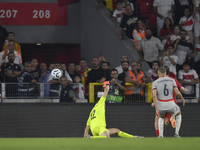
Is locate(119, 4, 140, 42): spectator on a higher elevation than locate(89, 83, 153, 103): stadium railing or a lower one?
higher

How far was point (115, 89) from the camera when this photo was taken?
34.1ft

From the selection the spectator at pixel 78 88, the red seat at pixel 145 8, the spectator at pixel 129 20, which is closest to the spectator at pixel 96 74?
the spectator at pixel 78 88

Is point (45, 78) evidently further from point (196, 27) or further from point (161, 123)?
point (196, 27)

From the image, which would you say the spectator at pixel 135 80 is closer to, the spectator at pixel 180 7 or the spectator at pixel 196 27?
the spectator at pixel 196 27

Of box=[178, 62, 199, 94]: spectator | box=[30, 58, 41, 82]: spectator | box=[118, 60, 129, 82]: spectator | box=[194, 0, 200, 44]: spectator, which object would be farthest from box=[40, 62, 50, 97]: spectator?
box=[194, 0, 200, 44]: spectator

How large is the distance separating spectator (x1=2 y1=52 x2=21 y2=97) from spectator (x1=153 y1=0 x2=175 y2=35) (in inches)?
204

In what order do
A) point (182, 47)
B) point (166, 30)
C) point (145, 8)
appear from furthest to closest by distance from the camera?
point (145, 8) < point (166, 30) < point (182, 47)

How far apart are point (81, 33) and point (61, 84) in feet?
16.5

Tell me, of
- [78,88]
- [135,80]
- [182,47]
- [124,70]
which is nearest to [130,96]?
[135,80]

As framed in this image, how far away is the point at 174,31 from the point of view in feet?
39.8

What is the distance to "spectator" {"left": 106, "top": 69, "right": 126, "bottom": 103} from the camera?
33.7 ft

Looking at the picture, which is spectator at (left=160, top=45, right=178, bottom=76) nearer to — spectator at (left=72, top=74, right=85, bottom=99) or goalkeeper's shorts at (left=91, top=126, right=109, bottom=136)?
spectator at (left=72, top=74, right=85, bottom=99)

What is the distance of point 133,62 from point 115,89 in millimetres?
932

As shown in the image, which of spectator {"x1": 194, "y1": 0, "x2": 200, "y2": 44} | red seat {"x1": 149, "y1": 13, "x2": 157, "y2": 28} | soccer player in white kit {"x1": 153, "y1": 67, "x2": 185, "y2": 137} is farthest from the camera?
red seat {"x1": 149, "y1": 13, "x2": 157, "y2": 28}
